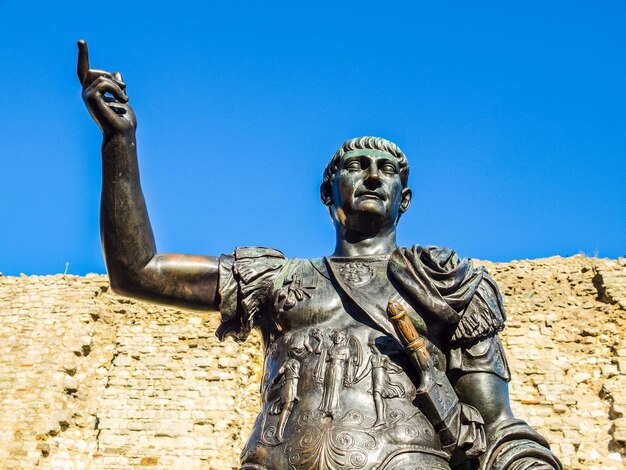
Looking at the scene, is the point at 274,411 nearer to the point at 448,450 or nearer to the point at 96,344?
the point at 448,450

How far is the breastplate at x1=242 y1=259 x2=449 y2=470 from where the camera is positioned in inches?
96.3

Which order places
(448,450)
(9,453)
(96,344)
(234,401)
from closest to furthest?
(448,450), (9,453), (234,401), (96,344)

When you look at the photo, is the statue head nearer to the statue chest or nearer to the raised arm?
the statue chest

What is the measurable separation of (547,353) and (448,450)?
1360 cm

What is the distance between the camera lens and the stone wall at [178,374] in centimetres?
1384

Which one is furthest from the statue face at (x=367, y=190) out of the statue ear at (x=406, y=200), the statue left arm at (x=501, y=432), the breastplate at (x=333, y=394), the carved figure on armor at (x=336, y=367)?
the statue left arm at (x=501, y=432)

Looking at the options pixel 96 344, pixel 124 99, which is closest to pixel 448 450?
pixel 124 99

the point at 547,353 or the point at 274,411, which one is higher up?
the point at 547,353

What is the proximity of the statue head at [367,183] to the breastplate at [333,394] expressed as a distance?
0.27 m

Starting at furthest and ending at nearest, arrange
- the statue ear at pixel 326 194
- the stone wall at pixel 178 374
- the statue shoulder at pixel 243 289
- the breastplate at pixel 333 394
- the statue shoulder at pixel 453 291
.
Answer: the stone wall at pixel 178 374, the statue ear at pixel 326 194, the statue shoulder at pixel 243 289, the statue shoulder at pixel 453 291, the breastplate at pixel 333 394

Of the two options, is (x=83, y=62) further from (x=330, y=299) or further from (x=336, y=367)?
(x=336, y=367)

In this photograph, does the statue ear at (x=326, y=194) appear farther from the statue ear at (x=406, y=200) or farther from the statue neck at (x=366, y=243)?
the statue ear at (x=406, y=200)

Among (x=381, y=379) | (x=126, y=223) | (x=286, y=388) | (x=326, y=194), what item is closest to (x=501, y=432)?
(x=381, y=379)

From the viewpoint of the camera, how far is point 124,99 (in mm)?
2861
